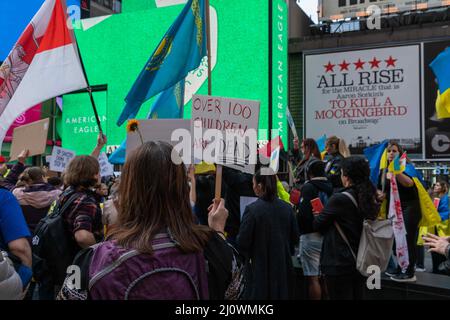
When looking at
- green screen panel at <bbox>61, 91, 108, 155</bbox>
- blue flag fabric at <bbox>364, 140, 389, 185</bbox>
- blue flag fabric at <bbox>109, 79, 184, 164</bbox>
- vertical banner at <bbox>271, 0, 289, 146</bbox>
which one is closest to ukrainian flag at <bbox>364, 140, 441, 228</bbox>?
blue flag fabric at <bbox>364, 140, 389, 185</bbox>

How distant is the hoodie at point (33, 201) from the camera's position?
5.13 meters

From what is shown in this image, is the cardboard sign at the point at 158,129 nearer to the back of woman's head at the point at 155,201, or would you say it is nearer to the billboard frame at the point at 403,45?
the back of woman's head at the point at 155,201

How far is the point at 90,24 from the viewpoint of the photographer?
2380 cm

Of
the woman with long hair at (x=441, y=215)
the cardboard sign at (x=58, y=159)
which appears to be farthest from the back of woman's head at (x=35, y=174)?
the woman with long hair at (x=441, y=215)

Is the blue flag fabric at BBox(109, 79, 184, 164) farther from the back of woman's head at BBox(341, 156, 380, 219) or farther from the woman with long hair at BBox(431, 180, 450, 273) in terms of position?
the woman with long hair at BBox(431, 180, 450, 273)

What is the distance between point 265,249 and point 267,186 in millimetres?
568

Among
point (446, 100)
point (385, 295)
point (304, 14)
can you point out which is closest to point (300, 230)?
point (385, 295)

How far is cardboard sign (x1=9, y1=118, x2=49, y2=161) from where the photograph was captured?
664cm

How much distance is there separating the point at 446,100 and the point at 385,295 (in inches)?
84.5

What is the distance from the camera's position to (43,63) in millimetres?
5445

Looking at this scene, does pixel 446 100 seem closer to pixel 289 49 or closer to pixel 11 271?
pixel 11 271

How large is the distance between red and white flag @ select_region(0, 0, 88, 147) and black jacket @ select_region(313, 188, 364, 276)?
3.17 metres

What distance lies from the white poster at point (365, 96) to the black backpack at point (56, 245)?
1783 cm

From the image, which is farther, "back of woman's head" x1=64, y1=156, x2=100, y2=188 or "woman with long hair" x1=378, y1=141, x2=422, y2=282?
"woman with long hair" x1=378, y1=141, x2=422, y2=282
